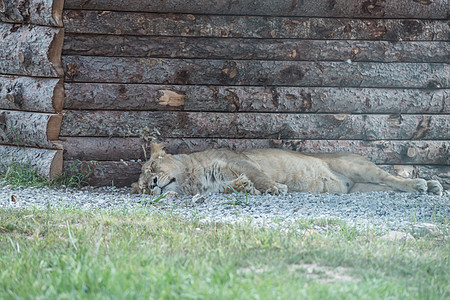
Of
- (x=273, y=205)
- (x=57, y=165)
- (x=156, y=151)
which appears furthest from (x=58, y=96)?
(x=273, y=205)

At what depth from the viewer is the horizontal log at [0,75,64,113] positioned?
5.86 meters

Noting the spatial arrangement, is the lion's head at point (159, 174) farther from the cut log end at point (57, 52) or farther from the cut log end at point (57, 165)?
the cut log end at point (57, 52)

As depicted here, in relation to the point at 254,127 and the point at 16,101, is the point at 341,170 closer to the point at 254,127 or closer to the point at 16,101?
the point at 254,127

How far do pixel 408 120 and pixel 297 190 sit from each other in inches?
69.1

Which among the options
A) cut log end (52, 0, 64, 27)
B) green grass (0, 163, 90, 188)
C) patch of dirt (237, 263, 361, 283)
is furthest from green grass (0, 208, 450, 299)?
cut log end (52, 0, 64, 27)

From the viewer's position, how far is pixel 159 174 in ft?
18.3

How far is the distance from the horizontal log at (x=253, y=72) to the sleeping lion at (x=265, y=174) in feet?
3.05

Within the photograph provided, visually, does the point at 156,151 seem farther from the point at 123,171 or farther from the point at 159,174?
the point at 123,171

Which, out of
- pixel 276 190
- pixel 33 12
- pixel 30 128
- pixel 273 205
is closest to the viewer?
pixel 273 205

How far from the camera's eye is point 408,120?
20.4 ft

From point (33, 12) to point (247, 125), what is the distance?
303 cm

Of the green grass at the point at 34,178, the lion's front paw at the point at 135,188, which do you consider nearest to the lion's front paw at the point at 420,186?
the lion's front paw at the point at 135,188

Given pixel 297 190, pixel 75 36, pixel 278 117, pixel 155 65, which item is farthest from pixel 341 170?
pixel 75 36

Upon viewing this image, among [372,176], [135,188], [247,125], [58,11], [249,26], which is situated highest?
[249,26]
